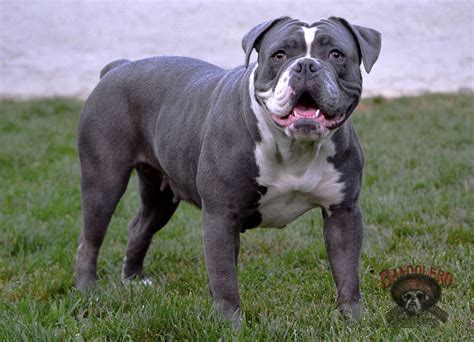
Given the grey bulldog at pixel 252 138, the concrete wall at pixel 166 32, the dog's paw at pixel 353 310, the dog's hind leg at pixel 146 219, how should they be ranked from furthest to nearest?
1. the concrete wall at pixel 166 32
2. the dog's hind leg at pixel 146 219
3. the dog's paw at pixel 353 310
4. the grey bulldog at pixel 252 138

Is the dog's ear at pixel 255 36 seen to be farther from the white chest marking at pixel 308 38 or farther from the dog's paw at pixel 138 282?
the dog's paw at pixel 138 282

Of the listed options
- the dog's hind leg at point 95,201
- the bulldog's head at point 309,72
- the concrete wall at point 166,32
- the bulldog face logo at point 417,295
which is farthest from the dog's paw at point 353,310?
the concrete wall at point 166,32

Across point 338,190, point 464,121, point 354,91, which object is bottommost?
point 464,121

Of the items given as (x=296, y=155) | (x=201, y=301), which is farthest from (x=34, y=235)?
(x=296, y=155)

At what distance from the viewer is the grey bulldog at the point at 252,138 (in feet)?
11.4

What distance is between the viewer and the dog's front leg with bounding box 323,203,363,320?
152 inches

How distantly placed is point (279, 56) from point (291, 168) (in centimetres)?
52

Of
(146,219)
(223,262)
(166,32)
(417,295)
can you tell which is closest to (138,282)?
(223,262)

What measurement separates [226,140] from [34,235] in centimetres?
229

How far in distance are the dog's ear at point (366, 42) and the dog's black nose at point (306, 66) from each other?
32 cm

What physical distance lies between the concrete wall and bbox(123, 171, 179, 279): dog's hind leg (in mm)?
8139

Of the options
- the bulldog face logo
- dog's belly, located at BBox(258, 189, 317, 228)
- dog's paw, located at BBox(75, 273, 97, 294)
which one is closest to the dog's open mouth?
dog's belly, located at BBox(258, 189, 317, 228)

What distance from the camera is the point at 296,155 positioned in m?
3.69

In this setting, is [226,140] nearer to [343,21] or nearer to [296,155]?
[296,155]
